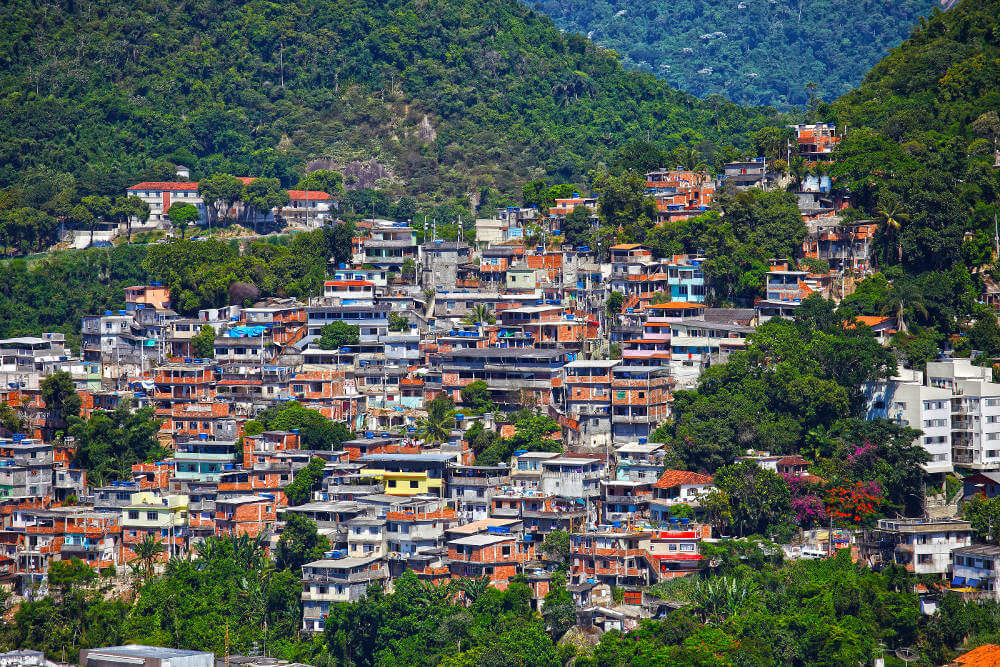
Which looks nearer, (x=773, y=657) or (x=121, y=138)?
(x=773, y=657)

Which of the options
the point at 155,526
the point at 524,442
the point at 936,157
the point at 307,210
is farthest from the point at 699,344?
the point at 307,210

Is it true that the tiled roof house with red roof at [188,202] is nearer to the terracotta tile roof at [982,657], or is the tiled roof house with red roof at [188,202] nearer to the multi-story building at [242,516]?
the multi-story building at [242,516]

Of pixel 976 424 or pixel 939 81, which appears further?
pixel 939 81

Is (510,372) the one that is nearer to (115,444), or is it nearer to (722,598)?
(115,444)

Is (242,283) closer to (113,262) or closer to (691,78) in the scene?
(113,262)

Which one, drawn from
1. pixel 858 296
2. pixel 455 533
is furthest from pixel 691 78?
pixel 455 533

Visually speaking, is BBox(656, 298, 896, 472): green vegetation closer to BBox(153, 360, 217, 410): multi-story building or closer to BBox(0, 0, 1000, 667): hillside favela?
BBox(0, 0, 1000, 667): hillside favela

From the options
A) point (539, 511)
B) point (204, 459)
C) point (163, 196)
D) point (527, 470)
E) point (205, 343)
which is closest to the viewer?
point (539, 511)

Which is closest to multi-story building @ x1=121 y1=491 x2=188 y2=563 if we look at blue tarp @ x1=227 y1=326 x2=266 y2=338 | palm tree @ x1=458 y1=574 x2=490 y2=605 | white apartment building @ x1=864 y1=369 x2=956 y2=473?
palm tree @ x1=458 y1=574 x2=490 y2=605

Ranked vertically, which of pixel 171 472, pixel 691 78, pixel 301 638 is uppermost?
pixel 691 78
